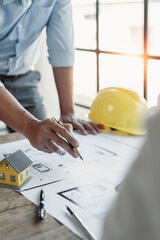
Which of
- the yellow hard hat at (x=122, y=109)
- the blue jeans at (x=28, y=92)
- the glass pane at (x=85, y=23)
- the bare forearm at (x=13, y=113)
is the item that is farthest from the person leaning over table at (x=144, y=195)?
the glass pane at (x=85, y=23)

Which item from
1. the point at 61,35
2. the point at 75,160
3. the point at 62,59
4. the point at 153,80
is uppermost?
the point at 61,35

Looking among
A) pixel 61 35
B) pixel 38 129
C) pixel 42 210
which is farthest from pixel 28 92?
pixel 42 210

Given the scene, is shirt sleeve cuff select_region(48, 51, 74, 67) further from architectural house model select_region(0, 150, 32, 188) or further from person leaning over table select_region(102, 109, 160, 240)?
person leaning over table select_region(102, 109, 160, 240)

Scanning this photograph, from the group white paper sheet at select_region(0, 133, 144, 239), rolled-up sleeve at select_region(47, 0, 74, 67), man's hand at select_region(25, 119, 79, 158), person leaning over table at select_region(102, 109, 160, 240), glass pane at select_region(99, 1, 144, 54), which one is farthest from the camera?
glass pane at select_region(99, 1, 144, 54)

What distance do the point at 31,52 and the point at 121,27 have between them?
662 mm

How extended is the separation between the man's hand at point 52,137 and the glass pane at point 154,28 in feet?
3.25

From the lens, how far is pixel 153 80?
1.99 metres

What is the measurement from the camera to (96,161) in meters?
1.12

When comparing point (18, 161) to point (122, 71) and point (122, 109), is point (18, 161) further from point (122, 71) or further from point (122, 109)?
point (122, 71)

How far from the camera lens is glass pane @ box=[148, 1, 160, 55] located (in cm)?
188

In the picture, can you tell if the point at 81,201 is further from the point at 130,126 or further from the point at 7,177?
the point at 130,126

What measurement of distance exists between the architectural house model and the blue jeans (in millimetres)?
A: 917

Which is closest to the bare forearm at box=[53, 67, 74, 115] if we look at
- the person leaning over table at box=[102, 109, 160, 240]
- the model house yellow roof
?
the model house yellow roof

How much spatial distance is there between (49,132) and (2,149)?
0.25m
